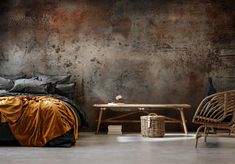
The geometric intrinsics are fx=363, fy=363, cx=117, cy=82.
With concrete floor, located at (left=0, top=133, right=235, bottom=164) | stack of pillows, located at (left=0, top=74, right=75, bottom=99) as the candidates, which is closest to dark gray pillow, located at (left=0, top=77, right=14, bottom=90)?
stack of pillows, located at (left=0, top=74, right=75, bottom=99)

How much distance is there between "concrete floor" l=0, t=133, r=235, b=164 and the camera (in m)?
3.61

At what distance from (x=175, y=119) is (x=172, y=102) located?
0.34m

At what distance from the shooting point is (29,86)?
6500mm

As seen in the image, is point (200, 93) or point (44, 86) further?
point (200, 93)

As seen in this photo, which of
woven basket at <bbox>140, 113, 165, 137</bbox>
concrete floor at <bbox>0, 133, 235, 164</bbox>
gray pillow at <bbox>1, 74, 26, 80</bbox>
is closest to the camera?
concrete floor at <bbox>0, 133, 235, 164</bbox>

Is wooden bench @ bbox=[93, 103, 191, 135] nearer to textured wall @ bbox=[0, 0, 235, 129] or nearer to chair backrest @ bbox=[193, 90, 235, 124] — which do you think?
textured wall @ bbox=[0, 0, 235, 129]

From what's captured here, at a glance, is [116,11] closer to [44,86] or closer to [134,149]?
[44,86]

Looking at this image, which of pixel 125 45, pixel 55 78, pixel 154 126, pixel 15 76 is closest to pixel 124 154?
pixel 154 126

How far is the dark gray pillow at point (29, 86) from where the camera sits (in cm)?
647

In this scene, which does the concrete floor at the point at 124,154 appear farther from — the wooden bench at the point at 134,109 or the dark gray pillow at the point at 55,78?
the dark gray pillow at the point at 55,78

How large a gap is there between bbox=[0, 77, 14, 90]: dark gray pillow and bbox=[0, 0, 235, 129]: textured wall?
598 mm

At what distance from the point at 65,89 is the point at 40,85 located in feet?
1.66

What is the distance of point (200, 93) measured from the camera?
725 centimetres

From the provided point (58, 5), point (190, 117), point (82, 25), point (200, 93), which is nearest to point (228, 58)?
point (200, 93)
